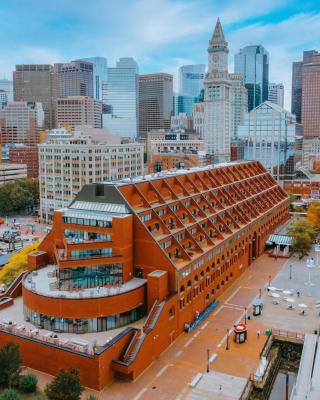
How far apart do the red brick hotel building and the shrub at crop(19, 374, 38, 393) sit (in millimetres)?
3216

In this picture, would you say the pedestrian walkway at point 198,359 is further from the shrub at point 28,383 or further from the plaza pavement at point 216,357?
the shrub at point 28,383

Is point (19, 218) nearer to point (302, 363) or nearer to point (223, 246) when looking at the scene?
point (223, 246)

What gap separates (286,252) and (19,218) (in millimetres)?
93388

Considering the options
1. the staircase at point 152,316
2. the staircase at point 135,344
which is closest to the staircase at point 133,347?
the staircase at point 135,344

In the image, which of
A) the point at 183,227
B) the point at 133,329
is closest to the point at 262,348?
the point at 133,329

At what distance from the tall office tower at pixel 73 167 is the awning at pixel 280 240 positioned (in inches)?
2331

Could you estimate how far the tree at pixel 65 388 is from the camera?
128ft

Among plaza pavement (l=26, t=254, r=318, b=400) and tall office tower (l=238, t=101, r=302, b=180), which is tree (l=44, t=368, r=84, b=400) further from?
tall office tower (l=238, t=101, r=302, b=180)

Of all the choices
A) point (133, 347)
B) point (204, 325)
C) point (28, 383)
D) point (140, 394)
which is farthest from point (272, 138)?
point (28, 383)

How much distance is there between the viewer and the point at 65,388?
39031mm

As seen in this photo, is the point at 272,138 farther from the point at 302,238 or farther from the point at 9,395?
the point at 9,395

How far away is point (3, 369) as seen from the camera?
42625mm

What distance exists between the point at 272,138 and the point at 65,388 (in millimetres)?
135242

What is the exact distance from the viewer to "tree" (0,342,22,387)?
140 ft
